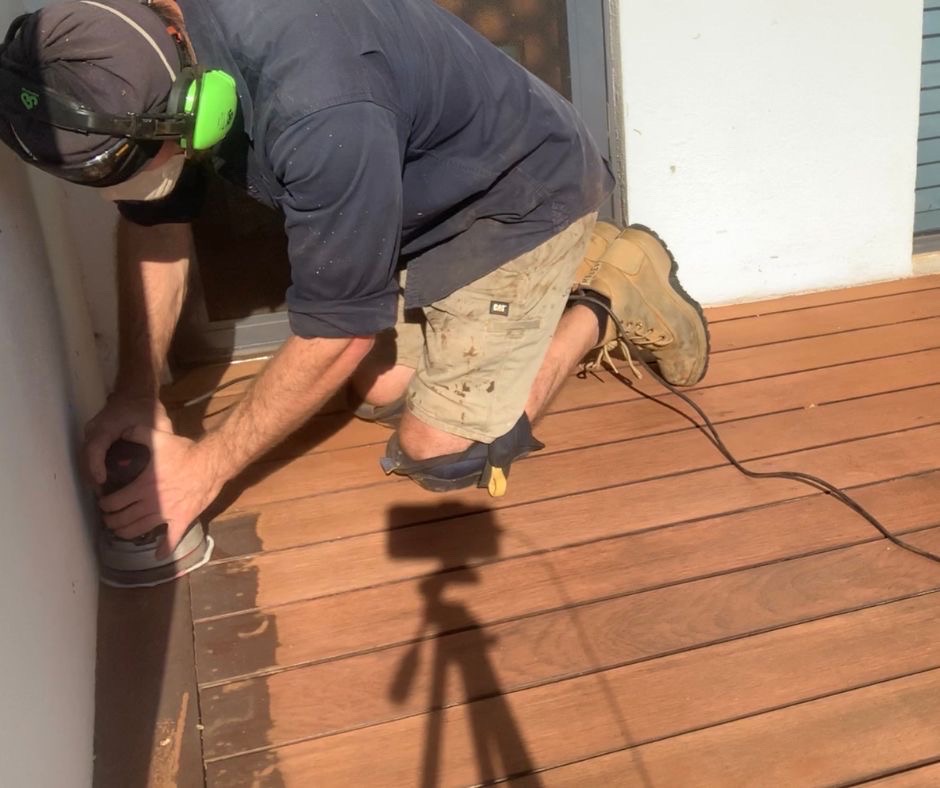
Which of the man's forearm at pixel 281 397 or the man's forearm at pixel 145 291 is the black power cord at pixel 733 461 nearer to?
the man's forearm at pixel 281 397

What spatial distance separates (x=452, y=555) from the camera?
175cm

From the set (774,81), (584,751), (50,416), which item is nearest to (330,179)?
(50,416)

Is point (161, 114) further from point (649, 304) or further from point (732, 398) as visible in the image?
point (732, 398)

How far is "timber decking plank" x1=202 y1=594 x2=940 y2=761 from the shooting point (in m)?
1.39

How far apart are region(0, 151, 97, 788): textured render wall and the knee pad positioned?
66 cm

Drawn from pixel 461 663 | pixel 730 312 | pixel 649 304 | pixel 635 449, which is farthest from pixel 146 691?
pixel 730 312

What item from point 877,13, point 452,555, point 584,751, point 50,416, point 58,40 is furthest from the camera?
point 877,13

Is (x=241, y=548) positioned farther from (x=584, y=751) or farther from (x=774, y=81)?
(x=774, y=81)

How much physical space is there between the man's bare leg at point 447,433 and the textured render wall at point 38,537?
0.65 meters

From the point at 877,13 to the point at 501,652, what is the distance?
6.75ft

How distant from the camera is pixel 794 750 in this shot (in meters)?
1.32

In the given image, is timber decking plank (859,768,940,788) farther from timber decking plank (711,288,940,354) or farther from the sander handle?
timber decking plank (711,288,940,354)

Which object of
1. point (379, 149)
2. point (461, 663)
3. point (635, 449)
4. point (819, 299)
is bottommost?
point (819, 299)

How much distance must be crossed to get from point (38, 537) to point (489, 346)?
0.98 metres
